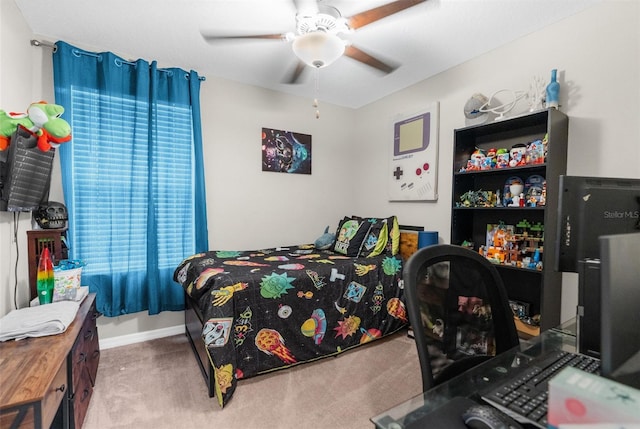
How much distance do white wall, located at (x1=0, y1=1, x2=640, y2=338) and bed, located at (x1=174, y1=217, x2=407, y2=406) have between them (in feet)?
2.03

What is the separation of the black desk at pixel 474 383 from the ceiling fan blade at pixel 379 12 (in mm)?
1720

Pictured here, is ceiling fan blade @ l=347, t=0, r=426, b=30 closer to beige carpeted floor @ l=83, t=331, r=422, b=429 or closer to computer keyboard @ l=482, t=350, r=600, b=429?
computer keyboard @ l=482, t=350, r=600, b=429

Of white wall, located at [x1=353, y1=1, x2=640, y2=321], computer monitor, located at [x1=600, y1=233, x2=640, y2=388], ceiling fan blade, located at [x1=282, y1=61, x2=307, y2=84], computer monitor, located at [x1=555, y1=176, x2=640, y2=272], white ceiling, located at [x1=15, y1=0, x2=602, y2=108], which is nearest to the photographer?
computer monitor, located at [x1=600, y1=233, x2=640, y2=388]

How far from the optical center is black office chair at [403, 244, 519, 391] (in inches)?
37.0

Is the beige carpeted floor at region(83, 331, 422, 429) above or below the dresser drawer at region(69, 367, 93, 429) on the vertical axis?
below

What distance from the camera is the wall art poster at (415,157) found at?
2.98 meters

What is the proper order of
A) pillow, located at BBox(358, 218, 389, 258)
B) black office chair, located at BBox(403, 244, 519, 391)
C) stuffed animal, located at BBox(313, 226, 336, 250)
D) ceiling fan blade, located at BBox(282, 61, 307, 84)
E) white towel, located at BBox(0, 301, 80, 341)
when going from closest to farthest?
black office chair, located at BBox(403, 244, 519, 391)
white towel, located at BBox(0, 301, 80, 341)
ceiling fan blade, located at BBox(282, 61, 307, 84)
pillow, located at BBox(358, 218, 389, 258)
stuffed animal, located at BBox(313, 226, 336, 250)

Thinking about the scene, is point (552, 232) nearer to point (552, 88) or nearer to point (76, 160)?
point (552, 88)

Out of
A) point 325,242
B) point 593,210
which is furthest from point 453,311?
point 325,242

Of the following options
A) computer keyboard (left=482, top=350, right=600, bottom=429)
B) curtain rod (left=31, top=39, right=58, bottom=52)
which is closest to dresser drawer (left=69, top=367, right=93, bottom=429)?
computer keyboard (left=482, top=350, right=600, bottom=429)

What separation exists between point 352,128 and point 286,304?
2779 mm

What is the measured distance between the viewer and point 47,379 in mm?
1059

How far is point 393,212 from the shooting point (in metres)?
3.46

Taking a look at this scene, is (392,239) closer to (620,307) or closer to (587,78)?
(587,78)
